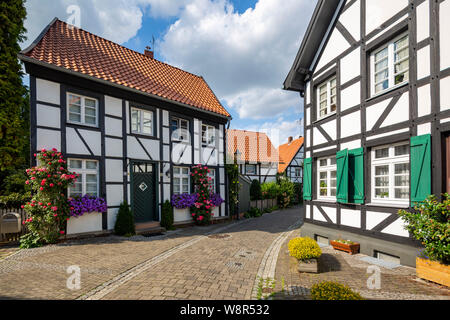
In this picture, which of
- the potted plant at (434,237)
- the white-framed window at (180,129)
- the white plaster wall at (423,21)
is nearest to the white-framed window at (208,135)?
the white-framed window at (180,129)

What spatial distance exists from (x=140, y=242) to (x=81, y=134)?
4.28m

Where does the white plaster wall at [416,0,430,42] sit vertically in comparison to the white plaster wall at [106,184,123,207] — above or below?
above

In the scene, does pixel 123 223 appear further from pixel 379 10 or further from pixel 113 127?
pixel 379 10

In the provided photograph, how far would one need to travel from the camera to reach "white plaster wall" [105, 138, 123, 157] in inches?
343

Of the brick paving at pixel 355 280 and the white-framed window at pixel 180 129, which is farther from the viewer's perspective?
the white-framed window at pixel 180 129

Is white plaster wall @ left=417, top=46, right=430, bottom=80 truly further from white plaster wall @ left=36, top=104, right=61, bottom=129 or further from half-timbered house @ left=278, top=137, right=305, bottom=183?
half-timbered house @ left=278, top=137, right=305, bottom=183

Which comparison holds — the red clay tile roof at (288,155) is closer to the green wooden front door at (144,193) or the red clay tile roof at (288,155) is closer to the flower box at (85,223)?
the green wooden front door at (144,193)

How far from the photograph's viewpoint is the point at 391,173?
226 inches

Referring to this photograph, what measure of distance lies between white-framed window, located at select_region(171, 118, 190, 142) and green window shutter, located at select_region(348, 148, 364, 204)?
23.7ft

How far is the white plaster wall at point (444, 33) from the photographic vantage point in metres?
4.62

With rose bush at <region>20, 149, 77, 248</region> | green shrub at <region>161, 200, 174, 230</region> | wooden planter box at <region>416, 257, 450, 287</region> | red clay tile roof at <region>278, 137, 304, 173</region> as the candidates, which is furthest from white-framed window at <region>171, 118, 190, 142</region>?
red clay tile roof at <region>278, 137, 304, 173</region>

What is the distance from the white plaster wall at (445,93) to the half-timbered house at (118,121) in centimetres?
877

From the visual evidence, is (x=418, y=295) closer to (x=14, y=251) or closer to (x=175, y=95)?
(x=14, y=251)

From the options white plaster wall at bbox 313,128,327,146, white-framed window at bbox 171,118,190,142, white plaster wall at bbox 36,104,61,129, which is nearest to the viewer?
white plaster wall at bbox 36,104,61,129
